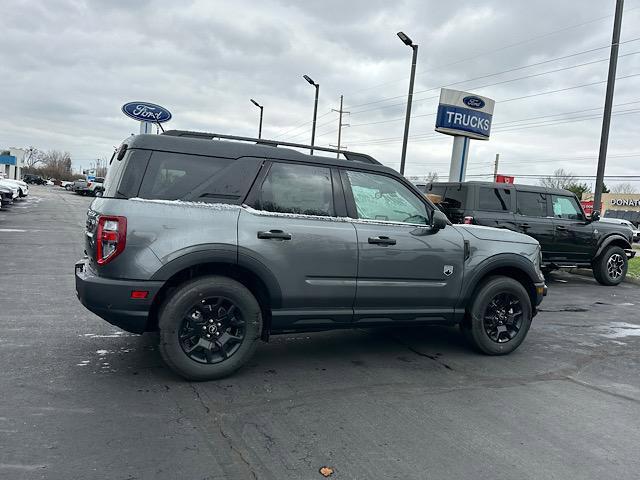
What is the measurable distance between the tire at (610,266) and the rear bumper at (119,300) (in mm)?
10310

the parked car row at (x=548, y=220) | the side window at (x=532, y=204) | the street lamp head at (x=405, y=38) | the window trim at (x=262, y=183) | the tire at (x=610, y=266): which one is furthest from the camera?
the street lamp head at (x=405, y=38)

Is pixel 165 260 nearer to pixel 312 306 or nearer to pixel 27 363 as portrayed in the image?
pixel 312 306

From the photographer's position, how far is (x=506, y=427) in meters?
3.77

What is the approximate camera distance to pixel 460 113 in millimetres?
18406

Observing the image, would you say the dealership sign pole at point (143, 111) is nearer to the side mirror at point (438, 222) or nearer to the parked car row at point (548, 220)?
the parked car row at point (548, 220)

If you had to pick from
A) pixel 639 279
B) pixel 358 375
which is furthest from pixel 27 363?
pixel 639 279

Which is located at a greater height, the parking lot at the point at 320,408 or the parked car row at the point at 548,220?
the parked car row at the point at 548,220

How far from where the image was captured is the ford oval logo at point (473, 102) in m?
18.6

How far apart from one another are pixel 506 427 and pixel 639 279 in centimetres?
1035

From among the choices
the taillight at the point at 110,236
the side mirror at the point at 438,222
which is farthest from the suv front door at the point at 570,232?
the taillight at the point at 110,236

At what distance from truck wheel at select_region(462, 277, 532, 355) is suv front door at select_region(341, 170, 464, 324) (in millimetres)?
359

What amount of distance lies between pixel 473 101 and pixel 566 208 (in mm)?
8937

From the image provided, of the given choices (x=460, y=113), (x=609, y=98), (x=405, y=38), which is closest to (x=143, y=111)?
(x=405, y=38)

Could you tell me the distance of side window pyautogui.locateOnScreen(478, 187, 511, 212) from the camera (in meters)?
10.1
